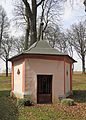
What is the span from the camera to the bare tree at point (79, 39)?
5950 centimetres

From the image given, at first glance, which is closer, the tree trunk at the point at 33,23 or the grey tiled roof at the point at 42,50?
the grey tiled roof at the point at 42,50

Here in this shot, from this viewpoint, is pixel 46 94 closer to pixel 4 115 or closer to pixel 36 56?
pixel 36 56

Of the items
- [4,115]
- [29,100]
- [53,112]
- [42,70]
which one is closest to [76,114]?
[53,112]

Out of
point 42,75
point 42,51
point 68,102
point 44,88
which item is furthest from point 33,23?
point 68,102

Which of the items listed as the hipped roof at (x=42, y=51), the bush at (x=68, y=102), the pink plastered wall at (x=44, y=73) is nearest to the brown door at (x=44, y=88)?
the pink plastered wall at (x=44, y=73)

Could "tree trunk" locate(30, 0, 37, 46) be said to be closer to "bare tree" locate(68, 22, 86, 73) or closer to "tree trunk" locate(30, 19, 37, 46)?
"tree trunk" locate(30, 19, 37, 46)

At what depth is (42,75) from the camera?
2275 cm

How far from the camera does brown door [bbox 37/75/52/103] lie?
22562 millimetres

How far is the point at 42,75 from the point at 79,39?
38.2 meters

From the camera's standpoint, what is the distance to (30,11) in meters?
30.3

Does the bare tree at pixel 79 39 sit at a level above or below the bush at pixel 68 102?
above

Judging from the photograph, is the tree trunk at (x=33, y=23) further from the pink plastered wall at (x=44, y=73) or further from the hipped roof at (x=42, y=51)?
the pink plastered wall at (x=44, y=73)

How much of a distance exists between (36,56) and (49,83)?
237cm

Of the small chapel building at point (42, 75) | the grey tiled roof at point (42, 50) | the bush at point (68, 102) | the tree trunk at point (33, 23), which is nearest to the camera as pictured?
the bush at point (68, 102)
